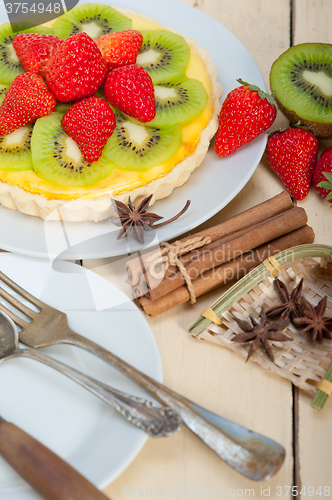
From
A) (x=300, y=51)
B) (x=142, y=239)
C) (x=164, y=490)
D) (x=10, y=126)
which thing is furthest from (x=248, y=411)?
(x=300, y=51)

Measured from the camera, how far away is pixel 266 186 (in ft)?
6.92

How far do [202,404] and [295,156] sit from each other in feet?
3.83

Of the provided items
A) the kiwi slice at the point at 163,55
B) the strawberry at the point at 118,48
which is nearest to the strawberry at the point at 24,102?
the strawberry at the point at 118,48

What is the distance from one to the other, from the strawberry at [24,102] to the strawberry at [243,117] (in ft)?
2.41

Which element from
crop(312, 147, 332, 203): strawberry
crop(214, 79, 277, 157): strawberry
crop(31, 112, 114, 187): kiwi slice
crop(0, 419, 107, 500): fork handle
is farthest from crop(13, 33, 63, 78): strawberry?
crop(0, 419, 107, 500): fork handle

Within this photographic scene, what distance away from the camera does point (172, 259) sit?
63.7 inches

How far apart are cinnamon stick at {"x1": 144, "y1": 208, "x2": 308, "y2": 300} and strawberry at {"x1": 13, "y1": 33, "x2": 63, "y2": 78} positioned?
3.49 feet

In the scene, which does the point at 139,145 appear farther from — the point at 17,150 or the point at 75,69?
the point at 17,150

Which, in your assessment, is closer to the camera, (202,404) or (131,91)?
(202,404)

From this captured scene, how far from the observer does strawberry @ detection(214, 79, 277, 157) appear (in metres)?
1.87

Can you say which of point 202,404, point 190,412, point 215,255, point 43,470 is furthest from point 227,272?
point 43,470

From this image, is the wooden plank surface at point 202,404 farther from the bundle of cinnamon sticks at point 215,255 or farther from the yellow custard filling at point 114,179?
the yellow custard filling at point 114,179

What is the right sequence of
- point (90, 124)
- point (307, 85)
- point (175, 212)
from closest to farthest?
point (90, 124)
point (175, 212)
point (307, 85)

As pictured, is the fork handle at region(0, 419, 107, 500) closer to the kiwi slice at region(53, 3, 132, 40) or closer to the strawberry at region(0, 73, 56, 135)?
the strawberry at region(0, 73, 56, 135)
